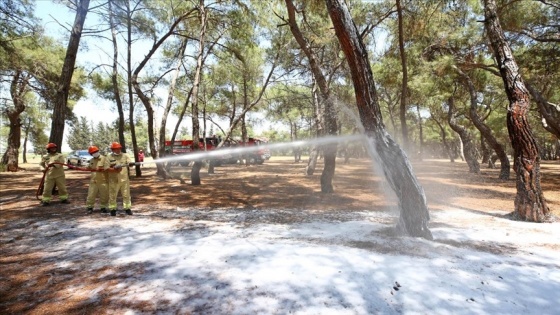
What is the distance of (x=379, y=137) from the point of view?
5.21 m

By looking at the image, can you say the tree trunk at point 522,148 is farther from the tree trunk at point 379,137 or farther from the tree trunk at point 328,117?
the tree trunk at point 328,117

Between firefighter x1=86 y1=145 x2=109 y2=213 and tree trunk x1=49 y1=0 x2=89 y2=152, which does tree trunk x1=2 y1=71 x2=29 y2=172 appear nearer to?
tree trunk x1=49 y1=0 x2=89 y2=152

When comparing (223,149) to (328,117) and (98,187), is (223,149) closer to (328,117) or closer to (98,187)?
(328,117)

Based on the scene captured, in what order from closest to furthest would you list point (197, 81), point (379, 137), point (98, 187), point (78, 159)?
point (379, 137) → point (98, 187) → point (197, 81) → point (78, 159)

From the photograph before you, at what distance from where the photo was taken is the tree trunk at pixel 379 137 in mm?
4980

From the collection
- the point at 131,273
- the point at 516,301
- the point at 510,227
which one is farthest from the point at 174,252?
the point at 510,227

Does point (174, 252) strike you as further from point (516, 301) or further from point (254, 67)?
point (254, 67)

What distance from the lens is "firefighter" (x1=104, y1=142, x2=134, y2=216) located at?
274 inches

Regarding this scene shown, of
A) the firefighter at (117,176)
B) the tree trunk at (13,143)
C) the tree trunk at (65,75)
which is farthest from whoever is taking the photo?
the tree trunk at (13,143)

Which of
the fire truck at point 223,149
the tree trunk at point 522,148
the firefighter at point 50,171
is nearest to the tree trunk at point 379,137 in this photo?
the tree trunk at point 522,148

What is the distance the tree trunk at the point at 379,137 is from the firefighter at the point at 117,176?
5.37 meters

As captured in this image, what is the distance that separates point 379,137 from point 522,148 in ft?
11.6

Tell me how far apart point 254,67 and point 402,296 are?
18.2m

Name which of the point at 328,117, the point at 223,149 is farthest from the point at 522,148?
the point at 223,149
